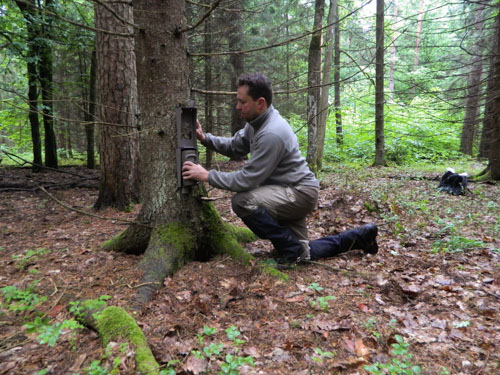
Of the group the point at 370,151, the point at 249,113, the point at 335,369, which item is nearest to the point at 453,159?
the point at 370,151

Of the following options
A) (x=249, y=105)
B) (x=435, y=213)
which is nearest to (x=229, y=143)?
(x=249, y=105)

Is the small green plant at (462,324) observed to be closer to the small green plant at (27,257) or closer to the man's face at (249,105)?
the man's face at (249,105)

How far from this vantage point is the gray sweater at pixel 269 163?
331cm

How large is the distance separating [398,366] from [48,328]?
227 cm

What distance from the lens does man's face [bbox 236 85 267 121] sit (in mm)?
3395

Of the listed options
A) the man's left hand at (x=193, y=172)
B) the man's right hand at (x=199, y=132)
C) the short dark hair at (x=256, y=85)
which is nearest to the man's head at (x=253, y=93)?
the short dark hair at (x=256, y=85)

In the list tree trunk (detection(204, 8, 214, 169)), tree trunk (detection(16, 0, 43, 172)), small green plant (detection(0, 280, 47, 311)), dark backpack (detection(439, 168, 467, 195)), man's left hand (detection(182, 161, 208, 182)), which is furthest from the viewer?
tree trunk (detection(204, 8, 214, 169))

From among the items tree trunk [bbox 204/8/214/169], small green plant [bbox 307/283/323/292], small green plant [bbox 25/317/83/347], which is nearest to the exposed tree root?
small green plant [bbox 25/317/83/347]

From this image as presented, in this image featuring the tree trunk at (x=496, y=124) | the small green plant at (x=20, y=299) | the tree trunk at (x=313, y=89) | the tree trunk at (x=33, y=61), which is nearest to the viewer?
the small green plant at (x=20, y=299)

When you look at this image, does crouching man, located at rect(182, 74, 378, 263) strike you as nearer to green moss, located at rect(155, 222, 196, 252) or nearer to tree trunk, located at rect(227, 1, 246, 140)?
green moss, located at rect(155, 222, 196, 252)

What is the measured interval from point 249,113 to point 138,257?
2.00m

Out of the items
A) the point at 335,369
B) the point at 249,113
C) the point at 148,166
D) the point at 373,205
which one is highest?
the point at 249,113

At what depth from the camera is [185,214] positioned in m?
3.51

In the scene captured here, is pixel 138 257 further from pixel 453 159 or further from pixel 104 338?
pixel 453 159
